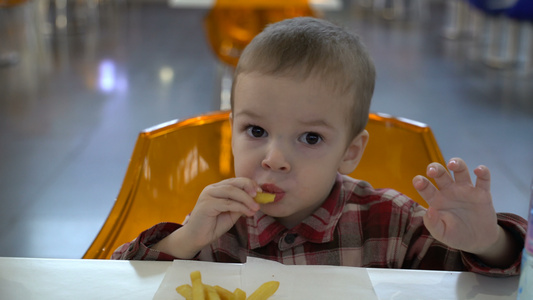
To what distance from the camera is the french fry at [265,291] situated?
0.73m

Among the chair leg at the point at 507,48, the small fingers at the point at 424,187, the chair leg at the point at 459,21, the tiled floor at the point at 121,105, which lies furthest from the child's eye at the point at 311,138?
the chair leg at the point at 459,21

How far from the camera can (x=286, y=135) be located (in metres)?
1.00

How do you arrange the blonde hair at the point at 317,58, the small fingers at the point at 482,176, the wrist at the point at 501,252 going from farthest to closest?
the blonde hair at the point at 317,58 → the wrist at the point at 501,252 → the small fingers at the point at 482,176

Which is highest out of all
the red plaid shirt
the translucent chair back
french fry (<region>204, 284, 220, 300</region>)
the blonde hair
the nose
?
the blonde hair

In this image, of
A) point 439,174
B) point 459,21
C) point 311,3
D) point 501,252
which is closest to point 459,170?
point 439,174

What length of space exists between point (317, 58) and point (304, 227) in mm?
301

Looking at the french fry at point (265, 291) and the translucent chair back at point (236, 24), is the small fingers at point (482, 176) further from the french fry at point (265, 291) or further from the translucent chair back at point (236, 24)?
the translucent chair back at point (236, 24)

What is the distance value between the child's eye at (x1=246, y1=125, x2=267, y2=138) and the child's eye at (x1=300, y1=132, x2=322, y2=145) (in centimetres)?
6

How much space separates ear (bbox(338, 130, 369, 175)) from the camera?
1147mm

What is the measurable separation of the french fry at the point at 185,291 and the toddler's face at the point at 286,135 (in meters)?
0.28

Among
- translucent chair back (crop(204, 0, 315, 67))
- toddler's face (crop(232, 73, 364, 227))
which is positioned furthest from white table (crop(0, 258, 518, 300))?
translucent chair back (crop(204, 0, 315, 67))

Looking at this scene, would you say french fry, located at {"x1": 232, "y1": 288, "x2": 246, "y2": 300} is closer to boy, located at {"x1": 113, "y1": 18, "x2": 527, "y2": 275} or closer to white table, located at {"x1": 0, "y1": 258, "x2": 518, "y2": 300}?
white table, located at {"x1": 0, "y1": 258, "x2": 518, "y2": 300}

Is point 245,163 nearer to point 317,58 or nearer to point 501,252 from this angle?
point 317,58

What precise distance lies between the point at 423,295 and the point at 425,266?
34cm
